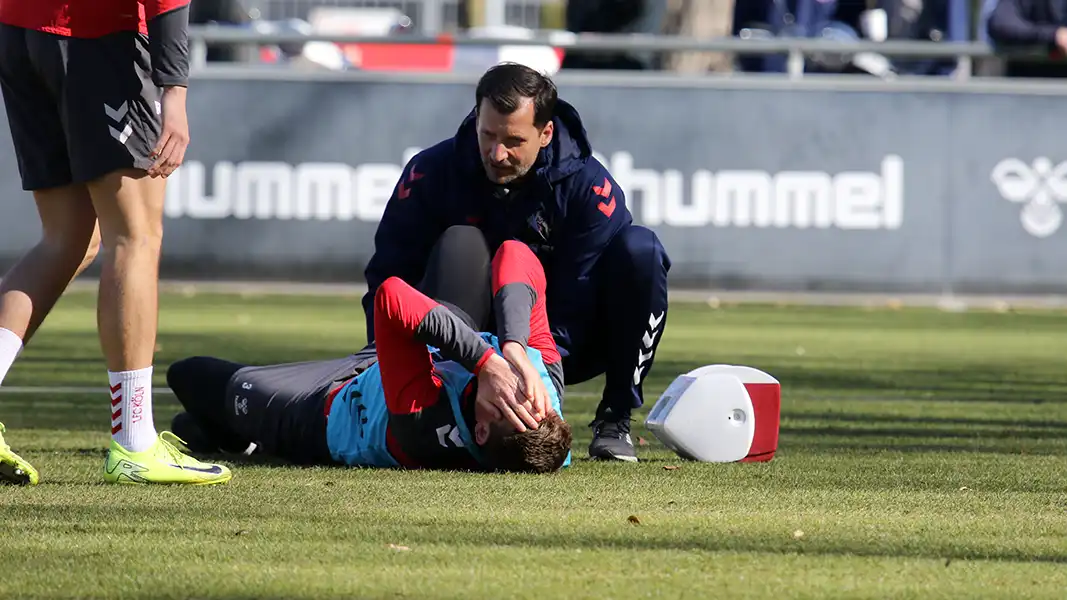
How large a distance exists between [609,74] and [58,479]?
32.3 feet

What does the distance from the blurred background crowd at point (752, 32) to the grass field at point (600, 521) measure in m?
7.41

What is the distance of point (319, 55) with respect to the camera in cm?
1555

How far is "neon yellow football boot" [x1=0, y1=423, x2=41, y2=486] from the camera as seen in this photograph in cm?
A: 487

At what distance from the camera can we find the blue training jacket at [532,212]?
5.88m

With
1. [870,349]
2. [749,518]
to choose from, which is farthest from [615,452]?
[870,349]

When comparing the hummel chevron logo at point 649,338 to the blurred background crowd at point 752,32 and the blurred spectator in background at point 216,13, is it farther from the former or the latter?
the blurred spectator in background at point 216,13

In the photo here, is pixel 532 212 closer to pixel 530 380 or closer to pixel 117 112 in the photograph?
pixel 530 380

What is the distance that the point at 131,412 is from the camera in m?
5.03

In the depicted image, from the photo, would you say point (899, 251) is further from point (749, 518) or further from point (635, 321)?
point (749, 518)

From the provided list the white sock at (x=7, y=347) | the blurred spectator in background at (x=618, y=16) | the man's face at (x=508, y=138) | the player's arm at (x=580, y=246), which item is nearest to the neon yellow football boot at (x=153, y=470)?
the white sock at (x=7, y=347)

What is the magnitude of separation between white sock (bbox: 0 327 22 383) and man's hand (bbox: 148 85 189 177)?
609 millimetres

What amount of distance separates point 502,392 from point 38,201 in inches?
53.8

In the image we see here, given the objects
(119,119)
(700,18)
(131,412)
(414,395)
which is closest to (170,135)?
(119,119)

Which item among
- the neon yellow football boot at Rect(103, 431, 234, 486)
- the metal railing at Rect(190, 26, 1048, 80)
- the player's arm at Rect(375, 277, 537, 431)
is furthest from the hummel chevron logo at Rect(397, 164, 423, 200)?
the metal railing at Rect(190, 26, 1048, 80)
